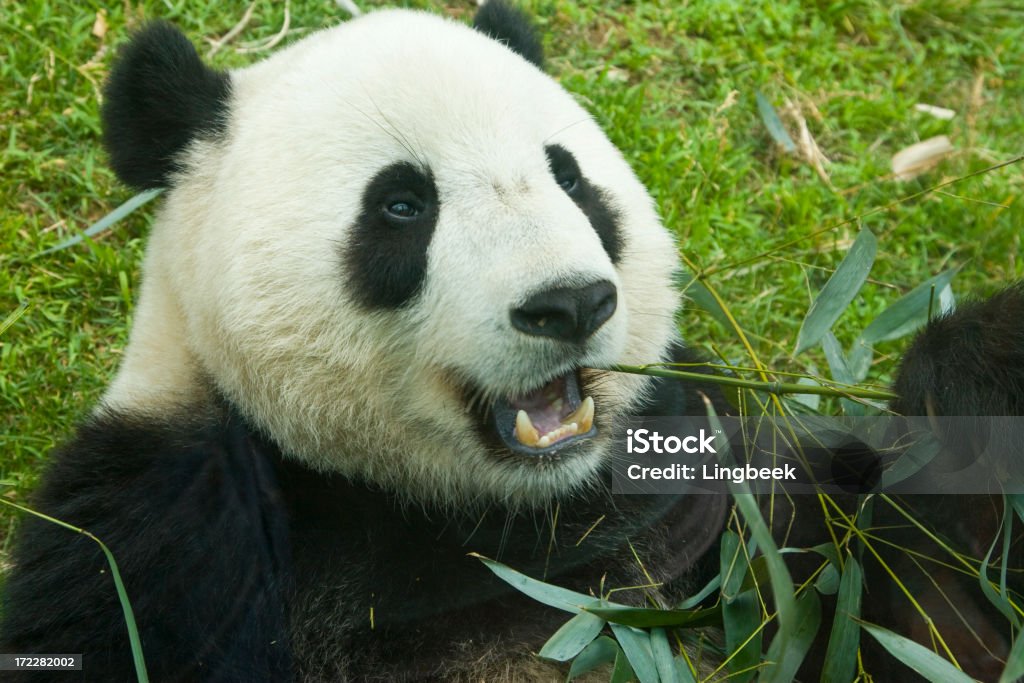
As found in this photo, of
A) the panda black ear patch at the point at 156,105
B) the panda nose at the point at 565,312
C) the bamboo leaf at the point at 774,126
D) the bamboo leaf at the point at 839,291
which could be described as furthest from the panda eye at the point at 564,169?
the bamboo leaf at the point at 774,126

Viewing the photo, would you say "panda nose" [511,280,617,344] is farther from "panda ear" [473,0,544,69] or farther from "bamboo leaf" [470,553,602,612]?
"panda ear" [473,0,544,69]

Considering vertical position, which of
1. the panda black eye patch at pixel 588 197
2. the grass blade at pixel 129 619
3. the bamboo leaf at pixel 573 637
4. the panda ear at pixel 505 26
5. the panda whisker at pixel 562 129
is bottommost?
the bamboo leaf at pixel 573 637

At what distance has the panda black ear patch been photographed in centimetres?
276

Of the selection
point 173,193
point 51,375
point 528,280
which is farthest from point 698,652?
point 51,375

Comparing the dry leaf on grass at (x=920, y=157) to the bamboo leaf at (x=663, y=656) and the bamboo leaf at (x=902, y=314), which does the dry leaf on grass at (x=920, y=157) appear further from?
the bamboo leaf at (x=663, y=656)

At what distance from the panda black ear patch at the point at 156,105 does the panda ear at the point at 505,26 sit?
79 centimetres

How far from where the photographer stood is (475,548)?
2.69 m

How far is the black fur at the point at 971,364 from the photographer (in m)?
A: 2.38

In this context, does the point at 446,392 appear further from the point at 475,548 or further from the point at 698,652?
the point at 698,652

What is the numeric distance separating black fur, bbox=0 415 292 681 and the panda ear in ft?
4.39

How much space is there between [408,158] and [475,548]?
3.15ft

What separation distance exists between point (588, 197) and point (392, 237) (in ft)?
1.86

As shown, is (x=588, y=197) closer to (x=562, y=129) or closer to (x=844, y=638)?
(x=562, y=129)

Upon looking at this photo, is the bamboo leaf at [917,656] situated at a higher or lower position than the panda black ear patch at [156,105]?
lower
